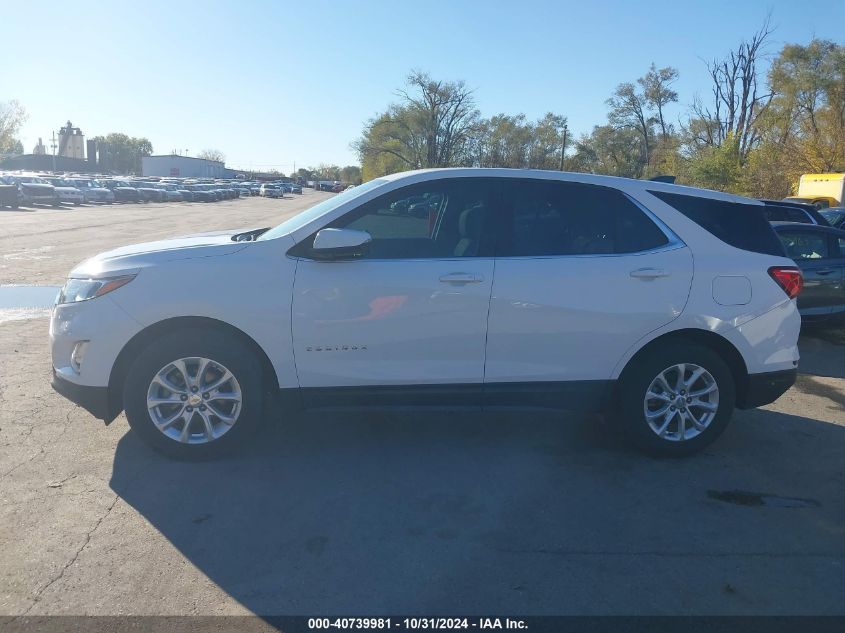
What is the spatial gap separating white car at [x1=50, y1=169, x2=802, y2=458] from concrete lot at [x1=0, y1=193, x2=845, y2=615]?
415mm

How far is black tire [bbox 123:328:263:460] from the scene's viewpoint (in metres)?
4.57

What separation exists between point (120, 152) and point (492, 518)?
6647 inches

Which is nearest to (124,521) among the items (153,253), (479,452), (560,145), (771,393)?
(153,253)

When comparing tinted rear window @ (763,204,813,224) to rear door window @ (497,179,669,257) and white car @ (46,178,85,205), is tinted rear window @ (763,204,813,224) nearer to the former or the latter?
rear door window @ (497,179,669,257)

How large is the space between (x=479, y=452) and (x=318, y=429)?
124 centimetres

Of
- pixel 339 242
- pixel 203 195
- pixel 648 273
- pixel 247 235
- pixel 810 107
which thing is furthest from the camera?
pixel 203 195

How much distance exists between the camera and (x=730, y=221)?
5.12m

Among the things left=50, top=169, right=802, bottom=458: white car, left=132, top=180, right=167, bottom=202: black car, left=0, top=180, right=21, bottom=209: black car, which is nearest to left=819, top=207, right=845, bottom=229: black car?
left=50, top=169, right=802, bottom=458: white car

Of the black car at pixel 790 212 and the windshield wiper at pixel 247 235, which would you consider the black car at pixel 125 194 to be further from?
the windshield wiper at pixel 247 235

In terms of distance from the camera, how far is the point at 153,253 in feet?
15.5

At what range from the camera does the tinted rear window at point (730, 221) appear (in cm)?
507

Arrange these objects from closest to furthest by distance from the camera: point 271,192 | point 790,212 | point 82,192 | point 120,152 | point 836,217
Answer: point 790,212 < point 836,217 < point 82,192 < point 271,192 < point 120,152

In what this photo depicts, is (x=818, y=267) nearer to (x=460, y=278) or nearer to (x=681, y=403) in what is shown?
(x=681, y=403)

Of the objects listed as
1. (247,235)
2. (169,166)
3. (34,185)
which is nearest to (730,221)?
(247,235)
